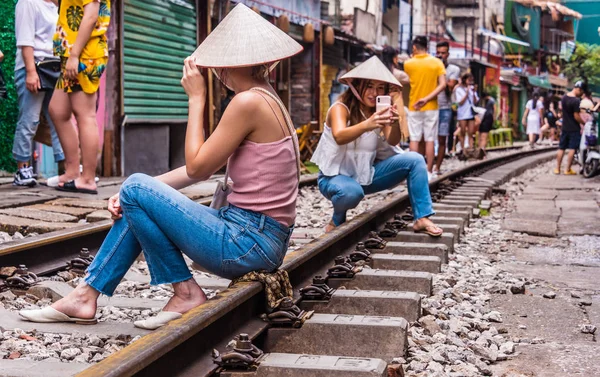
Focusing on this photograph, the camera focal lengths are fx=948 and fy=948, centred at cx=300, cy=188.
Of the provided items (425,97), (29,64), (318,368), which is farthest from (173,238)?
(425,97)

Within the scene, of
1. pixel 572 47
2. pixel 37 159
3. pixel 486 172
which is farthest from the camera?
pixel 572 47

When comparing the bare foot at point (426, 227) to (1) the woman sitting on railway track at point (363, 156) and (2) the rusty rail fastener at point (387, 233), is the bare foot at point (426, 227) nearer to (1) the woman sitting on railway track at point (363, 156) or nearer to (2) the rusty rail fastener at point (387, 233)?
(1) the woman sitting on railway track at point (363, 156)

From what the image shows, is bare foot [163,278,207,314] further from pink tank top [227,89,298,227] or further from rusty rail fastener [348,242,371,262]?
rusty rail fastener [348,242,371,262]

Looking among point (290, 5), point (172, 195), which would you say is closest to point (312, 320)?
point (172, 195)

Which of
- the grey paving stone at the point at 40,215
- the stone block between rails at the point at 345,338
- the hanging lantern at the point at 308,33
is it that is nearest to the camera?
the stone block between rails at the point at 345,338

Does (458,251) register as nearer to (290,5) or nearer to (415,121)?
(415,121)

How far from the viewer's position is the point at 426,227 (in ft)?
23.4

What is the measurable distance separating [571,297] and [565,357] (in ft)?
Result: 5.33

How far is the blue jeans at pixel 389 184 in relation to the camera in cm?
688

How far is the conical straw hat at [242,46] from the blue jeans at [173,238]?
586 mm

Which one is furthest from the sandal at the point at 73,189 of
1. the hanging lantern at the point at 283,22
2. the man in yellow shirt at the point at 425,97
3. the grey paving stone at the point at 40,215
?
the hanging lantern at the point at 283,22

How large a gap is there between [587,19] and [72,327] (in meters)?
75.1

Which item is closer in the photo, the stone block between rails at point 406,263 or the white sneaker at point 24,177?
the stone block between rails at point 406,263

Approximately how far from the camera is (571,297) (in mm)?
5566
